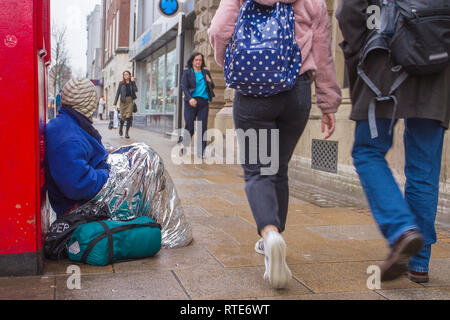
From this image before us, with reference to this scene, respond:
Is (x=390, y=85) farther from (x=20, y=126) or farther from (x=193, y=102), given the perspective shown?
(x=193, y=102)

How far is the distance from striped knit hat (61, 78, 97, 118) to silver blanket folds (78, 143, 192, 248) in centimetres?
36

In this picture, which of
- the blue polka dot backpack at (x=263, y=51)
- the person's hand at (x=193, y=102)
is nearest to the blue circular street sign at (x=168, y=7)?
the person's hand at (x=193, y=102)

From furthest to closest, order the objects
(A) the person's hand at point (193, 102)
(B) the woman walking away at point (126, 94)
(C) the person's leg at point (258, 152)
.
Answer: (B) the woman walking away at point (126, 94) < (A) the person's hand at point (193, 102) < (C) the person's leg at point (258, 152)

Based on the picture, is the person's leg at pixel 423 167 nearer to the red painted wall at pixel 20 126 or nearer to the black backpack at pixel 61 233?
the black backpack at pixel 61 233

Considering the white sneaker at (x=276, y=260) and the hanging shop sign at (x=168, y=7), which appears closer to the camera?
the white sneaker at (x=276, y=260)

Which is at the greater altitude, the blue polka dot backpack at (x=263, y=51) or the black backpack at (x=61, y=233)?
the blue polka dot backpack at (x=263, y=51)

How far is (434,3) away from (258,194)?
46.2 inches

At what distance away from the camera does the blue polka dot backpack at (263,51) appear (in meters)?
2.38

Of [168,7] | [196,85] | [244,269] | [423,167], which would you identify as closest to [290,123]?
[423,167]

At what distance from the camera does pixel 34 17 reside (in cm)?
252

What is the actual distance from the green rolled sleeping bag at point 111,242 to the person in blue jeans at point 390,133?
50.3 inches

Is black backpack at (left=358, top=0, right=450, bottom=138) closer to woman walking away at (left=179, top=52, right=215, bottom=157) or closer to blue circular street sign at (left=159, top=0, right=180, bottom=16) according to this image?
woman walking away at (left=179, top=52, right=215, bottom=157)

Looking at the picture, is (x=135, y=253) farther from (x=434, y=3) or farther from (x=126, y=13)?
Result: (x=126, y=13)
